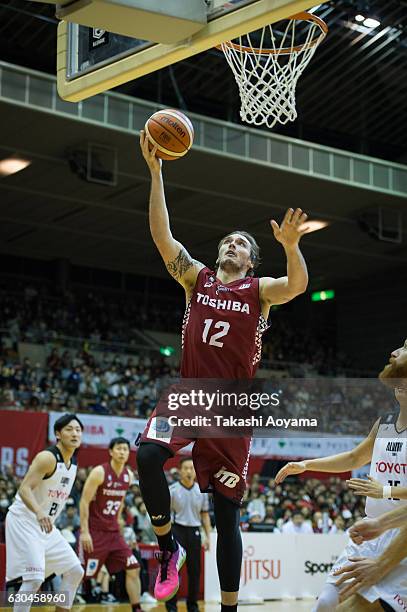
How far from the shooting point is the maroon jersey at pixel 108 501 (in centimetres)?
Answer: 1007

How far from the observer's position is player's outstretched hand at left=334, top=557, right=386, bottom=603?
11.4 ft

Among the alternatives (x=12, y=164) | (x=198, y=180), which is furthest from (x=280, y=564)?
(x=12, y=164)

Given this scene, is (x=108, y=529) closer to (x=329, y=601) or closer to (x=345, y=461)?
(x=345, y=461)

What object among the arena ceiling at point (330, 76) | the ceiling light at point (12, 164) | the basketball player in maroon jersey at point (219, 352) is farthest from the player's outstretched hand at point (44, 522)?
the ceiling light at point (12, 164)

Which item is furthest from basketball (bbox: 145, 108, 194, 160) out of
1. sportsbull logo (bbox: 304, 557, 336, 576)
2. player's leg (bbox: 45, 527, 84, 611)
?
sportsbull logo (bbox: 304, 557, 336, 576)

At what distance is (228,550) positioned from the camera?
5188 millimetres

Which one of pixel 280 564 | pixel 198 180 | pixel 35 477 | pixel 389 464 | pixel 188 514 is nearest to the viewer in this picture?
pixel 389 464

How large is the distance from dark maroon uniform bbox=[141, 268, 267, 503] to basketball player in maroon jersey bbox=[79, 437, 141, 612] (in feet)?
15.4

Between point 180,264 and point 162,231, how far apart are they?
26 centimetres

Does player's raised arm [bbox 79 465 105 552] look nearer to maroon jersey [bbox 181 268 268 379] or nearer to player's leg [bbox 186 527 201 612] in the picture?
player's leg [bbox 186 527 201 612]

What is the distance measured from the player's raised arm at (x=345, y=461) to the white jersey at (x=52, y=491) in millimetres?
3955

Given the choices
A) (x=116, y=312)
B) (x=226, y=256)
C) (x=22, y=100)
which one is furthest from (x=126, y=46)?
(x=116, y=312)

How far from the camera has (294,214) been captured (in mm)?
4996

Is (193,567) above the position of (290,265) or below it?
below
